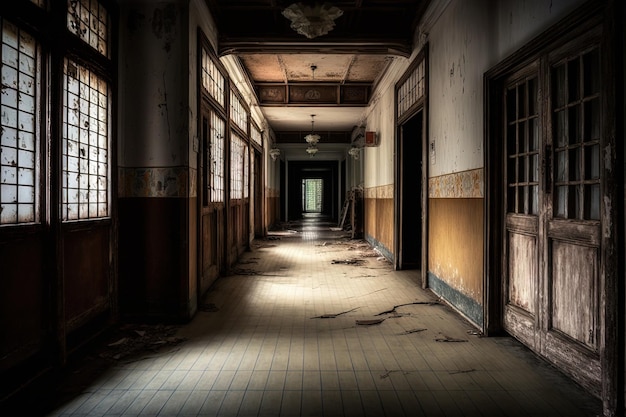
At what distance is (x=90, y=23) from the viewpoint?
12.4 ft

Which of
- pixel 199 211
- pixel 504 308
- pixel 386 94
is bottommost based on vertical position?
pixel 504 308

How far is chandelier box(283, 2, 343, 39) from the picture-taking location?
11.6ft

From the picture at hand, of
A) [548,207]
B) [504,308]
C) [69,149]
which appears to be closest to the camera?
[548,207]

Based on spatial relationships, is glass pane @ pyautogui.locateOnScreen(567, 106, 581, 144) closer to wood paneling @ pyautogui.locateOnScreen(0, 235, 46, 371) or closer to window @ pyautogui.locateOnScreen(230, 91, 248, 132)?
wood paneling @ pyautogui.locateOnScreen(0, 235, 46, 371)

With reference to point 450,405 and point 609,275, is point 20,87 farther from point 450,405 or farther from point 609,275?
point 609,275

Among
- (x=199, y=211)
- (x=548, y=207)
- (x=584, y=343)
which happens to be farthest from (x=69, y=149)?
(x=584, y=343)

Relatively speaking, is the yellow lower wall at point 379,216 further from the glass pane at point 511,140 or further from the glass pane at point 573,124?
the glass pane at point 573,124

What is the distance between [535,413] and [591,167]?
1.60 metres

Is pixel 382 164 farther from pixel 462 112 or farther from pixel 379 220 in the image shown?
pixel 462 112

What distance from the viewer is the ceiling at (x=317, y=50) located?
235 inches

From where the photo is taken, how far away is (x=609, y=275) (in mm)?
2398

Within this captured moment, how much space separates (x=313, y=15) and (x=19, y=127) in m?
2.38

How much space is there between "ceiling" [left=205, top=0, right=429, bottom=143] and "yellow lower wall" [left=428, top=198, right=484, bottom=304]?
7.81 ft

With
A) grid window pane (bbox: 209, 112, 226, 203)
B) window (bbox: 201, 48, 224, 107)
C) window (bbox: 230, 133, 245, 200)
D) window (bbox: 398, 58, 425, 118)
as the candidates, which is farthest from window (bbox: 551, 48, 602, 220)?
window (bbox: 230, 133, 245, 200)
